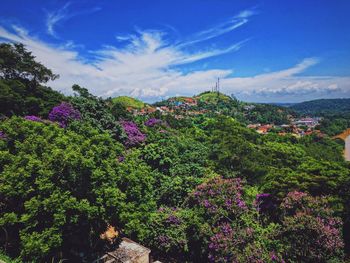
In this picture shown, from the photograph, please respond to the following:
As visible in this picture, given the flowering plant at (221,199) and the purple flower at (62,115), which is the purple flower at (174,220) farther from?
the purple flower at (62,115)

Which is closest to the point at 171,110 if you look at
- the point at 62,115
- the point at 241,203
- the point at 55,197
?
the point at 62,115

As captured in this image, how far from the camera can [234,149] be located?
18.9 meters

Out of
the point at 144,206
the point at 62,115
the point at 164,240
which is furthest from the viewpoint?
the point at 62,115

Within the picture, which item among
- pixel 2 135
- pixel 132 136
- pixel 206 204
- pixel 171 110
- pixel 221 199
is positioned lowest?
pixel 206 204

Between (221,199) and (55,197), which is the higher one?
(55,197)

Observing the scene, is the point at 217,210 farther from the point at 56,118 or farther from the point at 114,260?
the point at 56,118

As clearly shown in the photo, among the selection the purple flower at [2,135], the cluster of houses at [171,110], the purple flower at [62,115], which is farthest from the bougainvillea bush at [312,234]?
the cluster of houses at [171,110]

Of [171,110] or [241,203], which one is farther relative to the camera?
[171,110]

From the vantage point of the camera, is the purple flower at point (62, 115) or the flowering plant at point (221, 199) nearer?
the flowering plant at point (221, 199)

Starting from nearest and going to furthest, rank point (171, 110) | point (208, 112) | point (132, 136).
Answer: point (132, 136)
point (208, 112)
point (171, 110)

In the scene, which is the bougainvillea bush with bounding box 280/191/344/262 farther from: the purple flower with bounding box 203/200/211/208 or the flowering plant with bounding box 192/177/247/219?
the purple flower with bounding box 203/200/211/208

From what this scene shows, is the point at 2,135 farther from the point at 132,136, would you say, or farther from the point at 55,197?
the point at 132,136

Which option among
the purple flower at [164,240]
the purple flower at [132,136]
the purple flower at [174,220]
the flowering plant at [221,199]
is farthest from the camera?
the purple flower at [132,136]

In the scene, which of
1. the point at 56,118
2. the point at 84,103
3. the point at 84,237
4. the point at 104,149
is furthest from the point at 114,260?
the point at 84,103
